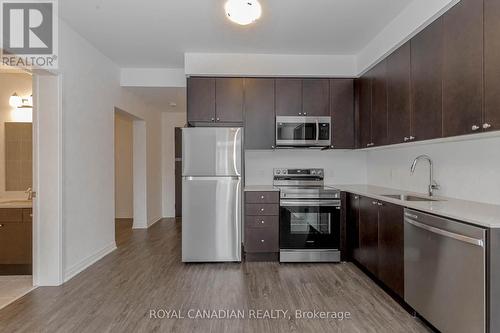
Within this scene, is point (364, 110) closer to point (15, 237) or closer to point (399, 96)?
point (399, 96)

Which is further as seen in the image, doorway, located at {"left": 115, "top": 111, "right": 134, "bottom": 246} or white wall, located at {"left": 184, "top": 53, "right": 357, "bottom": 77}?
doorway, located at {"left": 115, "top": 111, "right": 134, "bottom": 246}

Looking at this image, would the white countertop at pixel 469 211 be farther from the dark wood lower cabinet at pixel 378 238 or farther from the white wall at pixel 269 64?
the white wall at pixel 269 64

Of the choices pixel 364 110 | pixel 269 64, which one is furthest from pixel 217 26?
pixel 364 110

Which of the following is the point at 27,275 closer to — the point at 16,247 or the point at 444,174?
the point at 16,247

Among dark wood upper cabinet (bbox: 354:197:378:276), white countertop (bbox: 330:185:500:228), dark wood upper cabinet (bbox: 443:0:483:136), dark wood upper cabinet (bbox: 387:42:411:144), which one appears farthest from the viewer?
dark wood upper cabinet (bbox: 354:197:378:276)

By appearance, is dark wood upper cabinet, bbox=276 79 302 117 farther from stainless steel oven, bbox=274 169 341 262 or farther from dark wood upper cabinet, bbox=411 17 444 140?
dark wood upper cabinet, bbox=411 17 444 140

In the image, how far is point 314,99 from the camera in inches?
158

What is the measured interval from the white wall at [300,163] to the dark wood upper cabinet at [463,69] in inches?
81.8

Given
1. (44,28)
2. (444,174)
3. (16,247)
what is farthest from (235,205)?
(44,28)

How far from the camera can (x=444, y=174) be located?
2.81m

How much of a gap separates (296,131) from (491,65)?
2.27 metres

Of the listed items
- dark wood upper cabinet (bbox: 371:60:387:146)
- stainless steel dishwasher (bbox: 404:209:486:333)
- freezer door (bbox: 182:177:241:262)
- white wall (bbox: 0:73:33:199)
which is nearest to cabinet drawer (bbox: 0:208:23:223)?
white wall (bbox: 0:73:33:199)

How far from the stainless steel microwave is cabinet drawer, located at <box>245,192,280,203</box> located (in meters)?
0.69

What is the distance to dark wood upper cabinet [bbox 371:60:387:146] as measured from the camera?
3.32 m
